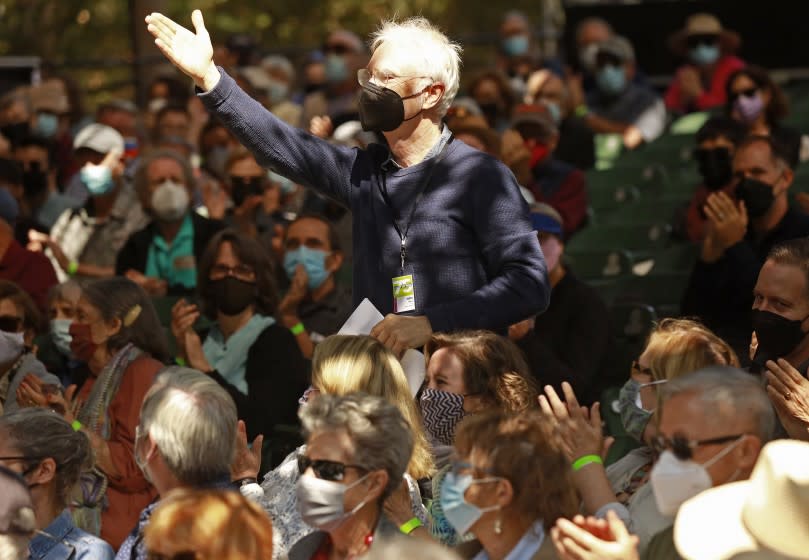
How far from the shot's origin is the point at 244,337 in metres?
7.88

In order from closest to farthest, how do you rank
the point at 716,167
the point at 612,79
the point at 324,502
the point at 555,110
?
the point at 324,502 < the point at 716,167 < the point at 555,110 < the point at 612,79

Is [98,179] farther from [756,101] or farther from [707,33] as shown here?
[707,33]

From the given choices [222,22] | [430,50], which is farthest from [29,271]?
[222,22]

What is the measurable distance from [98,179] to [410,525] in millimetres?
6274

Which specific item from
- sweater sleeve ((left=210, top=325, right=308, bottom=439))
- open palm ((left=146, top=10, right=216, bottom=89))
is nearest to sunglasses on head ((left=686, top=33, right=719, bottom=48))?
sweater sleeve ((left=210, top=325, right=308, bottom=439))

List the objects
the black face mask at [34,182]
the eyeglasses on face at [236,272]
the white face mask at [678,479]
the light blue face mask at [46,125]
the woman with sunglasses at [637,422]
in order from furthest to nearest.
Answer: the light blue face mask at [46,125], the black face mask at [34,182], the eyeglasses on face at [236,272], the woman with sunglasses at [637,422], the white face mask at [678,479]

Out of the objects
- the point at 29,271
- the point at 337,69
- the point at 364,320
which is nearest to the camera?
the point at 364,320

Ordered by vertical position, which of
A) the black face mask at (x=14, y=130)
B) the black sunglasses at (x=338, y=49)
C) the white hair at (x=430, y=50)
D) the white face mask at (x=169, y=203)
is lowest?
the black face mask at (x=14, y=130)

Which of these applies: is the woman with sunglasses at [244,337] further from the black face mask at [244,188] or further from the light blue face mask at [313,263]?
the black face mask at [244,188]

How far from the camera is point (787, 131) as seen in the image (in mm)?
10414

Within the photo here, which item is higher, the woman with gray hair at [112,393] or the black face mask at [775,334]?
the black face mask at [775,334]

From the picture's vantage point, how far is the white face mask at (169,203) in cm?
992

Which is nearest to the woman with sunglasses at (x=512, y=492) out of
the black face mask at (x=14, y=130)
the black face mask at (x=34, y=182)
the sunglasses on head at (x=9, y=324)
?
the sunglasses on head at (x=9, y=324)

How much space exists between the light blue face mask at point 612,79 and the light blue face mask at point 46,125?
14.4ft
